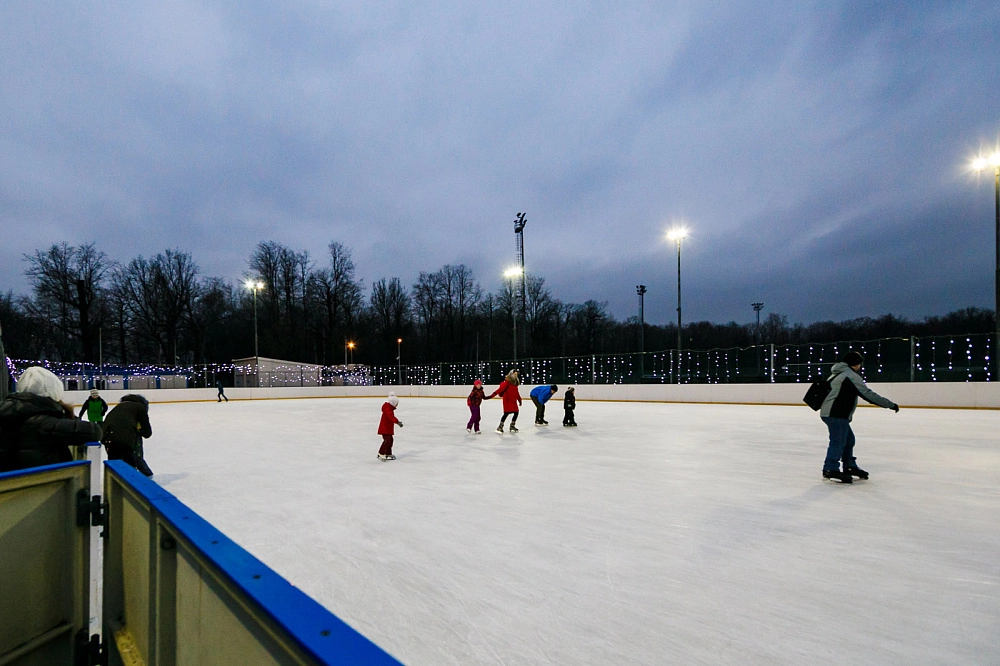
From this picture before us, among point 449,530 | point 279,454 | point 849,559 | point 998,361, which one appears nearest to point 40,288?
point 279,454

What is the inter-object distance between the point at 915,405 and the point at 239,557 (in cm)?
1869

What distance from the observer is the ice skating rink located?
7.65 feet

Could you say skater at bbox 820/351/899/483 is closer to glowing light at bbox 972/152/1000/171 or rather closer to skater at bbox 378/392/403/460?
skater at bbox 378/392/403/460

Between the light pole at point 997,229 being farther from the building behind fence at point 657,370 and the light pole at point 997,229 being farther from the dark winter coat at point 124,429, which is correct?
the dark winter coat at point 124,429

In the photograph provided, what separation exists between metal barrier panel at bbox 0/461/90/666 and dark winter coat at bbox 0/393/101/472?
735mm

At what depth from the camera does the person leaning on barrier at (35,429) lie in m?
2.69

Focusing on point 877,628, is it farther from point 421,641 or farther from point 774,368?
point 774,368

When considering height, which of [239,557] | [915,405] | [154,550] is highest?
[239,557]

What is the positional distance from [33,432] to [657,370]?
20.0 meters

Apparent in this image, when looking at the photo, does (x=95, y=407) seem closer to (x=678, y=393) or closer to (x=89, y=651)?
(x=89, y=651)

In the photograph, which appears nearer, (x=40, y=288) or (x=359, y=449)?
(x=359, y=449)

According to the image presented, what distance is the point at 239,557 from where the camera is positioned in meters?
1.11

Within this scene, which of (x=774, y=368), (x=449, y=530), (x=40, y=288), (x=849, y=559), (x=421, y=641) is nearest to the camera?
(x=421, y=641)

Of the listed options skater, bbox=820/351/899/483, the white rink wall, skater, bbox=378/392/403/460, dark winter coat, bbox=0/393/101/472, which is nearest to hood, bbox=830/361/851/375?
skater, bbox=820/351/899/483
